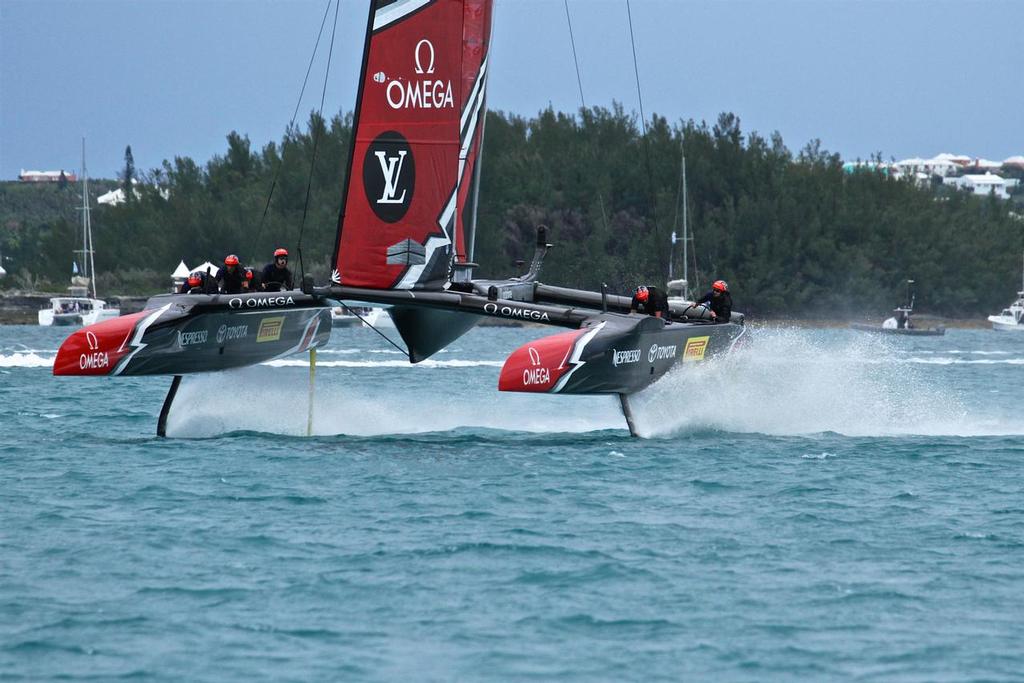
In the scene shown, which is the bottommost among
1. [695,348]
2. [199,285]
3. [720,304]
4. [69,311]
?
[69,311]

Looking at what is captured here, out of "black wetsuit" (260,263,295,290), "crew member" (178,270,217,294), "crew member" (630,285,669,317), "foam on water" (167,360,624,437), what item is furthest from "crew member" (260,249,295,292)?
"crew member" (630,285,669,317)

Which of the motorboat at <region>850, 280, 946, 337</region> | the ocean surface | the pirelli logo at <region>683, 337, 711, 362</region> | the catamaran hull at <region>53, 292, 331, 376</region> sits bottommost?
the motorboat at <region>850, 280, 946, 337</region>

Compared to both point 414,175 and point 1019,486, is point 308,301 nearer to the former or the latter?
point 414,175

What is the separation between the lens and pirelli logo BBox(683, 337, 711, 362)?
12.8m

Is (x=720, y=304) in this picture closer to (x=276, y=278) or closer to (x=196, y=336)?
(x=276, y=278)

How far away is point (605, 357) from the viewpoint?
11.6 metres

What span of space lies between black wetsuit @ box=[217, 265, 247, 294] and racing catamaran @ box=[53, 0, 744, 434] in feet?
1.35

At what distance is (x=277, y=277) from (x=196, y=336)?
4.23 ft

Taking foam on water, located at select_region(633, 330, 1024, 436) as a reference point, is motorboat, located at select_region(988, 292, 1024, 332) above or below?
below

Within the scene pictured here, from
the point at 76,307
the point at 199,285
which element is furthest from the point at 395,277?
the point at 76,307

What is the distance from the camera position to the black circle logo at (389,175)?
491 inches

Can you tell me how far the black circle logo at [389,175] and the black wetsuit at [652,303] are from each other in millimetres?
2081

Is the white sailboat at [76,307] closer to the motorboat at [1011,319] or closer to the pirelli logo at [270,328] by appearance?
the motorboat at [1011,319]

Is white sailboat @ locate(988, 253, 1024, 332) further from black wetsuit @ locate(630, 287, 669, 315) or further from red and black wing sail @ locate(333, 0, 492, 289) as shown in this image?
red and black wing sail @ locate(333, 0, 492, 289)
